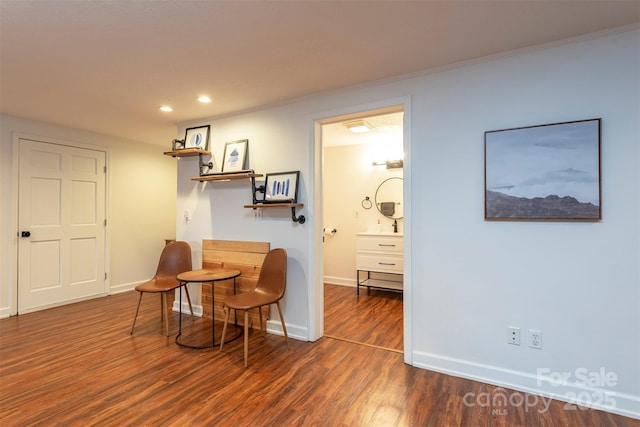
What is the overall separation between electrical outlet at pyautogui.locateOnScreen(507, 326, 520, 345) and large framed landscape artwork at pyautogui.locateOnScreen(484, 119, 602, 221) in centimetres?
Result: 77

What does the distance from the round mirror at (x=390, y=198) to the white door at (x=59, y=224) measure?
4203 millimetres

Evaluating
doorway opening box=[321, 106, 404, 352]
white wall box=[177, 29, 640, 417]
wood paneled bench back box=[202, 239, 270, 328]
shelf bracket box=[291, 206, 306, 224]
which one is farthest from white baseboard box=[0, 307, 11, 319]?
white wall box=[177, 29, 640, 417]

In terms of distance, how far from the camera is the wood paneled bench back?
330 cm

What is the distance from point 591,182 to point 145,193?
562 cm

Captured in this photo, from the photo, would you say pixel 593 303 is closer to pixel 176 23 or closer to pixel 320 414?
pixel 320 414

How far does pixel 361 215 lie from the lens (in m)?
Result: 5.21

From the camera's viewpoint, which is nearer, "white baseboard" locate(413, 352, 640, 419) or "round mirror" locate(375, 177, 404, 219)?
"white baseboard" locate(413, 352, 640, 419)

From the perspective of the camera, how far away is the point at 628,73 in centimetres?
190

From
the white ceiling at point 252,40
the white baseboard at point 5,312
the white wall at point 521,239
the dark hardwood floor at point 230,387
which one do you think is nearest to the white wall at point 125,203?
the white baseboard at point 5,312

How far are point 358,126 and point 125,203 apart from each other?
378 centimetres

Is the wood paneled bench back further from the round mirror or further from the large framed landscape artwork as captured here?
the round mirror

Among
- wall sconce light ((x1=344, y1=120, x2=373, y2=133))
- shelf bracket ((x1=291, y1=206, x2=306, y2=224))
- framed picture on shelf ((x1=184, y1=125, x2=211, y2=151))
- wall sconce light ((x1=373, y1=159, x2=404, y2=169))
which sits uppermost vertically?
wall sconce light ((x1=344, y1=120, x2=373, y2=133))

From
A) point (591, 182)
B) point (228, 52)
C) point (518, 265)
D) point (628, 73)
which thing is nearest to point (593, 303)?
point (518, 265)

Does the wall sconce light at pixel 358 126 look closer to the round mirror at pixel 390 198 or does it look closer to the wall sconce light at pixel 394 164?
the wall sconce light at pixel 394 164
